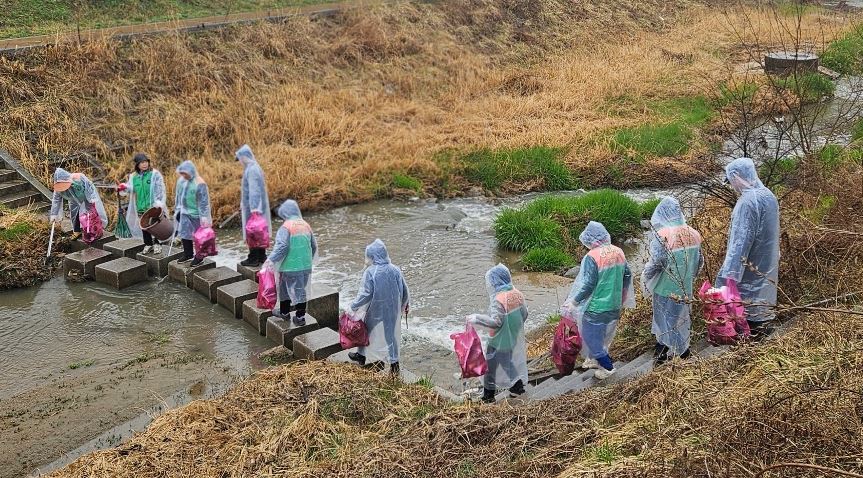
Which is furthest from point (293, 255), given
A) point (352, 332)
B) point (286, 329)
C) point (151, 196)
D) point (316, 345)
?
point (151, 196)

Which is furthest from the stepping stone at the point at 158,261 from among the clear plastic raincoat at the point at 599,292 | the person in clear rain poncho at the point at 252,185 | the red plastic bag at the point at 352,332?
the clear plastic raincoat at the point at 599,292

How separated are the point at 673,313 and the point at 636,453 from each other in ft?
Result: 7.97

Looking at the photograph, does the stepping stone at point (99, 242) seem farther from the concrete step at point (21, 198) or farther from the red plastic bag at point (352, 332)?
the red plastic bag at point (352, 332)

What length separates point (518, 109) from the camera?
17578 millimetres

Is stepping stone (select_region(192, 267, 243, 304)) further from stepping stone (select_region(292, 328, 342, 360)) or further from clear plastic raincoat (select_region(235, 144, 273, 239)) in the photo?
stepping stone (select_region(292, 328, 342, 360))

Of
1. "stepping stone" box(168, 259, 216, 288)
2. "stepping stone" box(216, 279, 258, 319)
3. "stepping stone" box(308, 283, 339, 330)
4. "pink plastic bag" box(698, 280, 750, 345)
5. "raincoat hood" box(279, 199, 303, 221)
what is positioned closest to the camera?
"pink plastic bag" box(698, 280, 750, 345)

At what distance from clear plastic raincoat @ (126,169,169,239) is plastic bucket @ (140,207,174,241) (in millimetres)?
77

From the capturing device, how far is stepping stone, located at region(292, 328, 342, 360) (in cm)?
760

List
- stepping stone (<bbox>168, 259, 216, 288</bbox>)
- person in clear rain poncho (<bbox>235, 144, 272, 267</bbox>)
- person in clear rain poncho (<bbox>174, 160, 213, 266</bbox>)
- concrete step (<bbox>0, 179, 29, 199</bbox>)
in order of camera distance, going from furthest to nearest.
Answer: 1. concrete step (<bbox>0, 179, 29, 199</bbox>)
2. stepping stone (<bbox>168, 259, 216, 288</bbox>)
3. person in clear rain poncho (<bbox>174, 160, 213, 266</bbox>)
4. person in clear rain poncho (<bbox>235, 144, 272, 267</bbox>)

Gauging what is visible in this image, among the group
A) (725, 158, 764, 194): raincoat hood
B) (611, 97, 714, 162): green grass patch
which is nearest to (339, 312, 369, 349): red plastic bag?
(725, 158, 764, 194): raincoat hood

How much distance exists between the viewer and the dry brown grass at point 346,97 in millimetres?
14445

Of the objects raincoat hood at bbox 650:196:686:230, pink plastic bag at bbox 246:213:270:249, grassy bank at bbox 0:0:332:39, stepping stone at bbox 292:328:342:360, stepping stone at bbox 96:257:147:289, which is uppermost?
grassy bank at bbox 0:0:332:39

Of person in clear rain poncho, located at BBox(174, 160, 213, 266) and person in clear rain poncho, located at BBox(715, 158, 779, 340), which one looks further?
person in clear rain poncho, located at BBox(174, 160, 213, 266)

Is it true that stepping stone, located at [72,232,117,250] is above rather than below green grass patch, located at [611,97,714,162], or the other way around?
below
